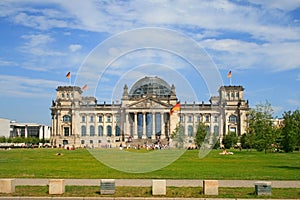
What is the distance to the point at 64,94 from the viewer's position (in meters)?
176

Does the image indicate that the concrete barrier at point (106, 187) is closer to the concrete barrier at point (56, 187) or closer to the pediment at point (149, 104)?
the concrete barrier at point (56, 187)

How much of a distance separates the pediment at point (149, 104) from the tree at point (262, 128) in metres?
69.9

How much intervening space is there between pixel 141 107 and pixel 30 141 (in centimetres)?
4186

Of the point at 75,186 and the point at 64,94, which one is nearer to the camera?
the point at 75,186

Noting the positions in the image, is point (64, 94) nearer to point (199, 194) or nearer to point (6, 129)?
point (6, 129)

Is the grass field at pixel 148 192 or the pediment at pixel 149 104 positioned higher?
the pediment at pixel 149 104

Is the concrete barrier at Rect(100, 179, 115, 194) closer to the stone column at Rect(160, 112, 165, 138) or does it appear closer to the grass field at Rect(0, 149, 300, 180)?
the grass field at Rect(0, 149, 300, 180)

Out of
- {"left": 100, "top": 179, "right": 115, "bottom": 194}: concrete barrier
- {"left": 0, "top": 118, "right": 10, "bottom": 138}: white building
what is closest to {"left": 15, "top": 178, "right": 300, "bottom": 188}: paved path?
{"left": 100, "top": 179, "right": 115, "bottom": 194}: concrete barrier

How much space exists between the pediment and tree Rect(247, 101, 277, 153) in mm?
69876

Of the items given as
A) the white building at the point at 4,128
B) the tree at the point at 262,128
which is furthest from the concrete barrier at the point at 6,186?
the white building at the point at 4,128

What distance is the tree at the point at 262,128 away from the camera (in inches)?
3031

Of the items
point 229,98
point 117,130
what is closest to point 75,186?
point 117,130

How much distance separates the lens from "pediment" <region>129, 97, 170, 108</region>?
160m

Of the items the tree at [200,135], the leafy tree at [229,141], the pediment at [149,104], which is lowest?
the leafy tree at [229,141]
